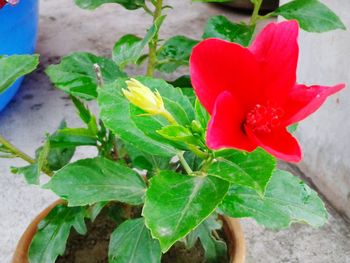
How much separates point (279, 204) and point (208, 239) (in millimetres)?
189

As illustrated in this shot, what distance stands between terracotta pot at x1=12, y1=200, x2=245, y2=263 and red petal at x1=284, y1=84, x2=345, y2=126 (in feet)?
1.43

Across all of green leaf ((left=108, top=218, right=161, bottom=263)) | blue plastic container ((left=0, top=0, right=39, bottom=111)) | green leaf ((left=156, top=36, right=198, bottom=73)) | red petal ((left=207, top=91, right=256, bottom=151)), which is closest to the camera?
red petal ((left=207, top=91, right=256, bottom=151))

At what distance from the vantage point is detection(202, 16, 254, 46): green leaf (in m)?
1.03

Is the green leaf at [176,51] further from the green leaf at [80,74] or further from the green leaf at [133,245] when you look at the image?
the green leaf at [133,245]

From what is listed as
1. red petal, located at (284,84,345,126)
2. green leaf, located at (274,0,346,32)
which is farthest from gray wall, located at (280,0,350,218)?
red petal, located at (284,84,345,126)

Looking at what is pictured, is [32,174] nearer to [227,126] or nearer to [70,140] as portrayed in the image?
[70,140]

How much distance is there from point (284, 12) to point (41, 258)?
0.63 m

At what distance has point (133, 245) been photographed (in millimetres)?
850

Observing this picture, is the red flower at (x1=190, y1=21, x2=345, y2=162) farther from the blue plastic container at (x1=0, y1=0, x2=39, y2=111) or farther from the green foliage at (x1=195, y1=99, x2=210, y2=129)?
the blue plastic container at (x1=0, y1=0, x2=39, y2=111)

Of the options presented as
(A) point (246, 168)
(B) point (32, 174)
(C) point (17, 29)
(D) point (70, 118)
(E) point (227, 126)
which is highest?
(E) point (227, 126)

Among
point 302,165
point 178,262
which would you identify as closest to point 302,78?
point 302,165

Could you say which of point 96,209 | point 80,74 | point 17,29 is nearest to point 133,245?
point 96,209

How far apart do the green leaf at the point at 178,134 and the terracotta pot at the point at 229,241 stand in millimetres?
372

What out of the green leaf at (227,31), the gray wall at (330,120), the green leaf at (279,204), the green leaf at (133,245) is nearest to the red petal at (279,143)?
the green leaf at (279,204)
